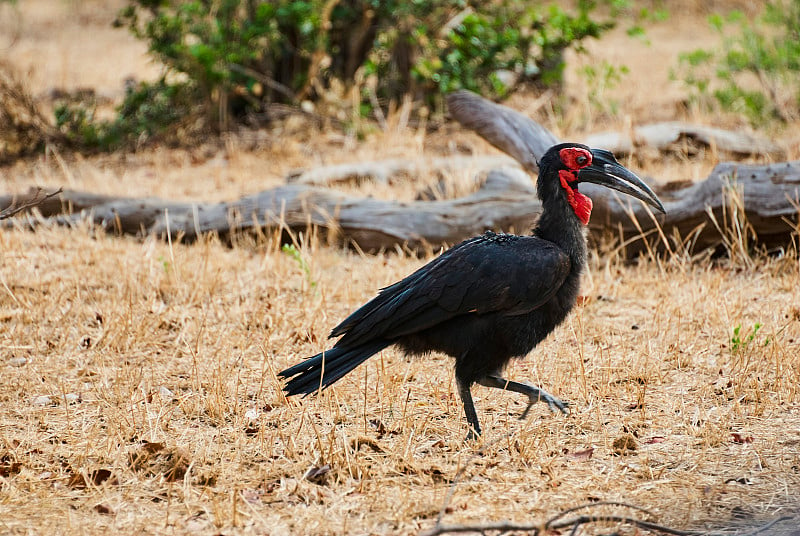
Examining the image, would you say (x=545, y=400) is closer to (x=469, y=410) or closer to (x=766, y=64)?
(x=469, y=410)

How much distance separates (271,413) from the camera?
4266 mm

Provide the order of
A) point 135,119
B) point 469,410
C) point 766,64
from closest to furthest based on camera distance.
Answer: point 469,410, point 766,64, point 135,119

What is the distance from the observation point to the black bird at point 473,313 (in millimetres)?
3867

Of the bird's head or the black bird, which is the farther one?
the bird's head

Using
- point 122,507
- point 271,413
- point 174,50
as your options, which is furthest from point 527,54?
point 122,507

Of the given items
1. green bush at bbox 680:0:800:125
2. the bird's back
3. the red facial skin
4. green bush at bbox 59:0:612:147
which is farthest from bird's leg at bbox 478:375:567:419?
green bush at bbox 680:0:800:125

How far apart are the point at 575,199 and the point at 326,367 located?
53.5 inches

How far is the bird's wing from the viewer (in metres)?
3.86

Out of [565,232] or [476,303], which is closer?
[476,303]

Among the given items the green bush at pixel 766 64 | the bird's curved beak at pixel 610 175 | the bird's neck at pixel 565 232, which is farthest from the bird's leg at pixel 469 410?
the green bush at pixel 766 64

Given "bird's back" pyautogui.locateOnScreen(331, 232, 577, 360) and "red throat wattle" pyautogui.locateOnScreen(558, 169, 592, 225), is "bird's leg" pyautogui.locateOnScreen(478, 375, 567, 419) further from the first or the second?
"red throat wattle" pyautogui.locateOnScreen(558, 169, 592, 225)

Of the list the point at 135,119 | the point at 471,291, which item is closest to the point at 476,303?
the point at 471,291

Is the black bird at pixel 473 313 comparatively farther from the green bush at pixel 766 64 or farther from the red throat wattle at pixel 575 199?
the green bush at pixel 766 64

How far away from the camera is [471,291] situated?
152 inches
